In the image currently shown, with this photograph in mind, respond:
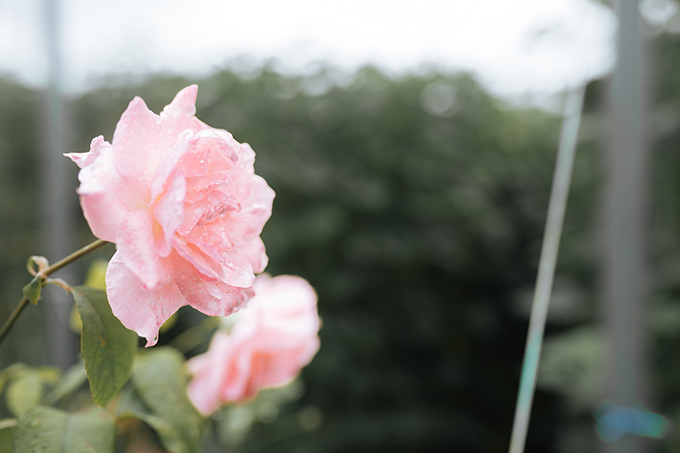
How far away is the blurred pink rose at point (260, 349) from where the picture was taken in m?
0.33

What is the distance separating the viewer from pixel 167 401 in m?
0.27

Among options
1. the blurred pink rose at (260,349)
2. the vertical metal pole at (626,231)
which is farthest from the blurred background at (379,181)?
the blurred pink rose at (260,349)

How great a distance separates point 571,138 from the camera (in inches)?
20.9

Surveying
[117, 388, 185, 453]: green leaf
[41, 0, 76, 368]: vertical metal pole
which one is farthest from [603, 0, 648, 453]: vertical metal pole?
[41, 0, 76, 368]: vertical metal pole

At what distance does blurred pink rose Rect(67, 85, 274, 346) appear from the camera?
0.15 metres

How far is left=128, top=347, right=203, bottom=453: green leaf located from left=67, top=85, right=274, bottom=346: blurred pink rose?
114 millimetres

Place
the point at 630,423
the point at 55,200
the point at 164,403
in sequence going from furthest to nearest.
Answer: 1. the point at 55,200
2. the point at 630,423
3. the point at 164,403

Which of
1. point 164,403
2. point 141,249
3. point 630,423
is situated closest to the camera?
point 141,249

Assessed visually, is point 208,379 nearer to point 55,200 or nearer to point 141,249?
point 141,249

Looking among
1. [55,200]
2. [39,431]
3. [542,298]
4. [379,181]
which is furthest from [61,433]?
[379,181]

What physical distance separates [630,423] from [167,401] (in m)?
0.43

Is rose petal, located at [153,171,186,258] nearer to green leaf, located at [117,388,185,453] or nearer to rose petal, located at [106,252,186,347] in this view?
rose petal, located at [106,252,186,347]

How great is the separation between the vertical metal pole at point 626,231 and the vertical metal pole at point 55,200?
1.03 meters

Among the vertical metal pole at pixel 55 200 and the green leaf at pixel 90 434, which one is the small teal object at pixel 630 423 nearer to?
the green leaf at pixel 90 434
